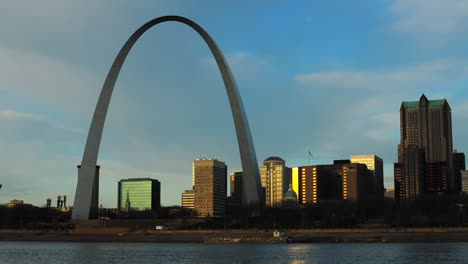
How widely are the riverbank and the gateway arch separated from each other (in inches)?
203

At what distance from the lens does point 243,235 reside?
8338cm

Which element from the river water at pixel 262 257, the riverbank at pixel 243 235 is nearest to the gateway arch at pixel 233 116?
the riverbank at pixel 243 235

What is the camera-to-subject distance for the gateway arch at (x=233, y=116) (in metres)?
77.4

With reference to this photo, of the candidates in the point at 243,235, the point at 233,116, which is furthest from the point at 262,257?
the point at 243,235

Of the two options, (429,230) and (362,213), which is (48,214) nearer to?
(362,213)

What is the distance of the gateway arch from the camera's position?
254ft

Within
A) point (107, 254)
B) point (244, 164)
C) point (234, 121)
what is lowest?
point (107, 254)

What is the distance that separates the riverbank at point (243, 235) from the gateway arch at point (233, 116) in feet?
16.9

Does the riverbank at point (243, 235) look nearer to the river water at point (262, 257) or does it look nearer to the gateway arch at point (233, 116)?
the gateway arch at point (233, 116)

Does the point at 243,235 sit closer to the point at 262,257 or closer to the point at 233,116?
the point at 233,116

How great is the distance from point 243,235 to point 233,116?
1592 centimetres

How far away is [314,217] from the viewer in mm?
106312

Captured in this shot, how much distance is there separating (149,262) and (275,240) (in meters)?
29.0

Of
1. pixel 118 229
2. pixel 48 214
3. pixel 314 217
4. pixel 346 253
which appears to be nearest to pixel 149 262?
pixel 346 253
